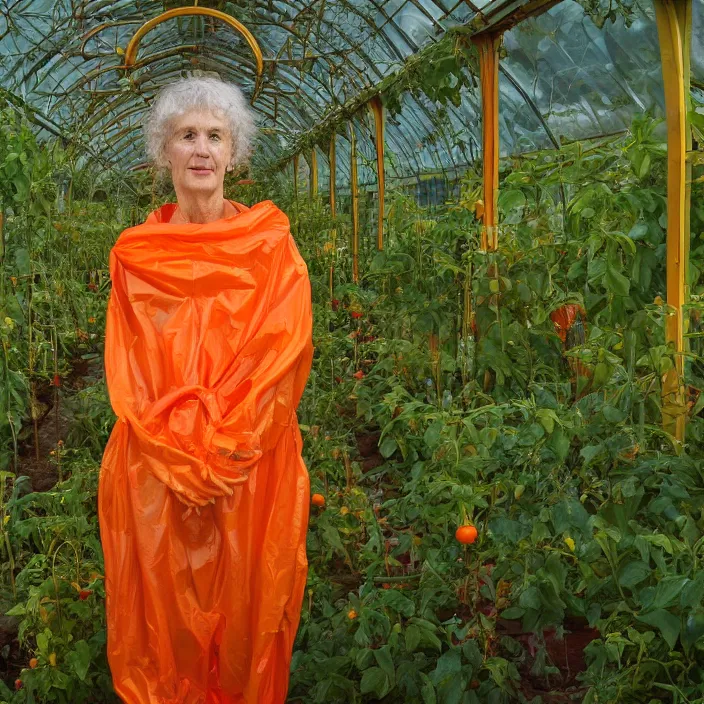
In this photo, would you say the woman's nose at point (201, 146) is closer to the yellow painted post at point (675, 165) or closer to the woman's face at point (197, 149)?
the woman's face at point (197, 149)

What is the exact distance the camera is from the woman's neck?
2223 mm

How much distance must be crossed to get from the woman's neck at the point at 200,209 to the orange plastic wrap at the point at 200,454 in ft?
0.25

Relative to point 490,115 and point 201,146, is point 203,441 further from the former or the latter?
point 490,115

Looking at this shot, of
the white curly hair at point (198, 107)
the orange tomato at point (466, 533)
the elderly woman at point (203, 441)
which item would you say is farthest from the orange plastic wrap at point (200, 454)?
the orange tomato at point (466, 533)

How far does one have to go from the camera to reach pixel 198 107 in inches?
85.8

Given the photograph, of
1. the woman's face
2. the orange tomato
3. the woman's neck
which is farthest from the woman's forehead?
the orange tomato

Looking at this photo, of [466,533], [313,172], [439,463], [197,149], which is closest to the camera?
[466,533]

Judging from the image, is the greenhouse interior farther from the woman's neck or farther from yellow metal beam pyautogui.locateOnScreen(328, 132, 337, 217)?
yellow metal beam pyautogui.locateOnScreen(328, 132, 337, 217)

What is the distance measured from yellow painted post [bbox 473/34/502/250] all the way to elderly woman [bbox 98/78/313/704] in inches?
75.2

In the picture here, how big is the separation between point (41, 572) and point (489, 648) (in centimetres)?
125

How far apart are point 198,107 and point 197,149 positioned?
105 mm

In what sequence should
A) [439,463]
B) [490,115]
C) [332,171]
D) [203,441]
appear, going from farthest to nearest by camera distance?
1. [332,171]
2. [490,115]
3. [439,463]
4. [203,441]

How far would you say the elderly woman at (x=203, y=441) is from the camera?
203 cm

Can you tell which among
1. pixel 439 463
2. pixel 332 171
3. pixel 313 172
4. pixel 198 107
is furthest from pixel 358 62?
pixel 439 463
